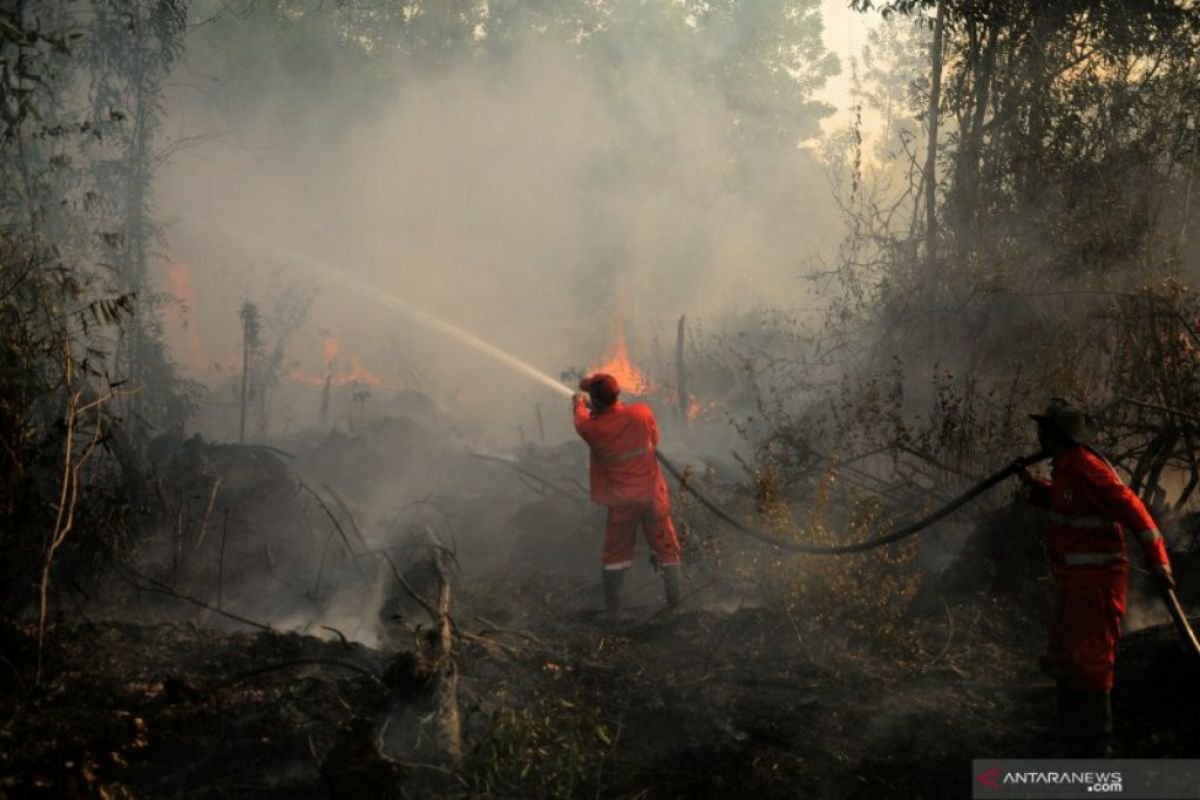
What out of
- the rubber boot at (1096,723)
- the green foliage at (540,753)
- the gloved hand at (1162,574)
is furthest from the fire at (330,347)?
the gloved hand at (1162,574)

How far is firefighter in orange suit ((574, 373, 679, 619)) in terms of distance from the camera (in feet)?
24.5

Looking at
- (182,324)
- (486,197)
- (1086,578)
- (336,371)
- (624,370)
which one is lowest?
(1086,578)

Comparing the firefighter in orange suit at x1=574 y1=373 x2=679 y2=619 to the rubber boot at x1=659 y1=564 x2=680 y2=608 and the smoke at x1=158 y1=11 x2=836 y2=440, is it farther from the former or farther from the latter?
the smoke at x1=158 y1=11 x2=836 y2=440

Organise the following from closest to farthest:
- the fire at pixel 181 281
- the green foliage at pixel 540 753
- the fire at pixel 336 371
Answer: the green foliage at pixel 540 753
the fire at pixel 336 371
the fire at pixel 181 281

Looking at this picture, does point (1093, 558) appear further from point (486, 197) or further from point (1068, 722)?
point (486, 197)

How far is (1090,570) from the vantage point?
4.67 m

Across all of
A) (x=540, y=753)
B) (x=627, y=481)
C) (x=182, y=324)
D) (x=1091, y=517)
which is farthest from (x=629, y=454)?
(x=182, y=324)

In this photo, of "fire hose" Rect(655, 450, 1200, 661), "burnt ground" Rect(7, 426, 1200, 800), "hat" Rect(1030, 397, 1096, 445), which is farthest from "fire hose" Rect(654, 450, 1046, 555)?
"burnt ground" Rect(7, 426, 1200, 800)

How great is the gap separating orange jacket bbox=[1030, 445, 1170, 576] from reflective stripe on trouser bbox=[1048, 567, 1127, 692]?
83 mm

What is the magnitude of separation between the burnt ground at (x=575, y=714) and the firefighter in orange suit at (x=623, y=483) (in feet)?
3.37

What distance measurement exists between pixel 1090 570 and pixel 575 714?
2.62 m

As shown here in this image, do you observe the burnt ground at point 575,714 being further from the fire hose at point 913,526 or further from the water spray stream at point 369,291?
the water spray stream at point 369,291

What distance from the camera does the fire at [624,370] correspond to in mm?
18234

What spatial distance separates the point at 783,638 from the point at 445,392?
18.8 meters
